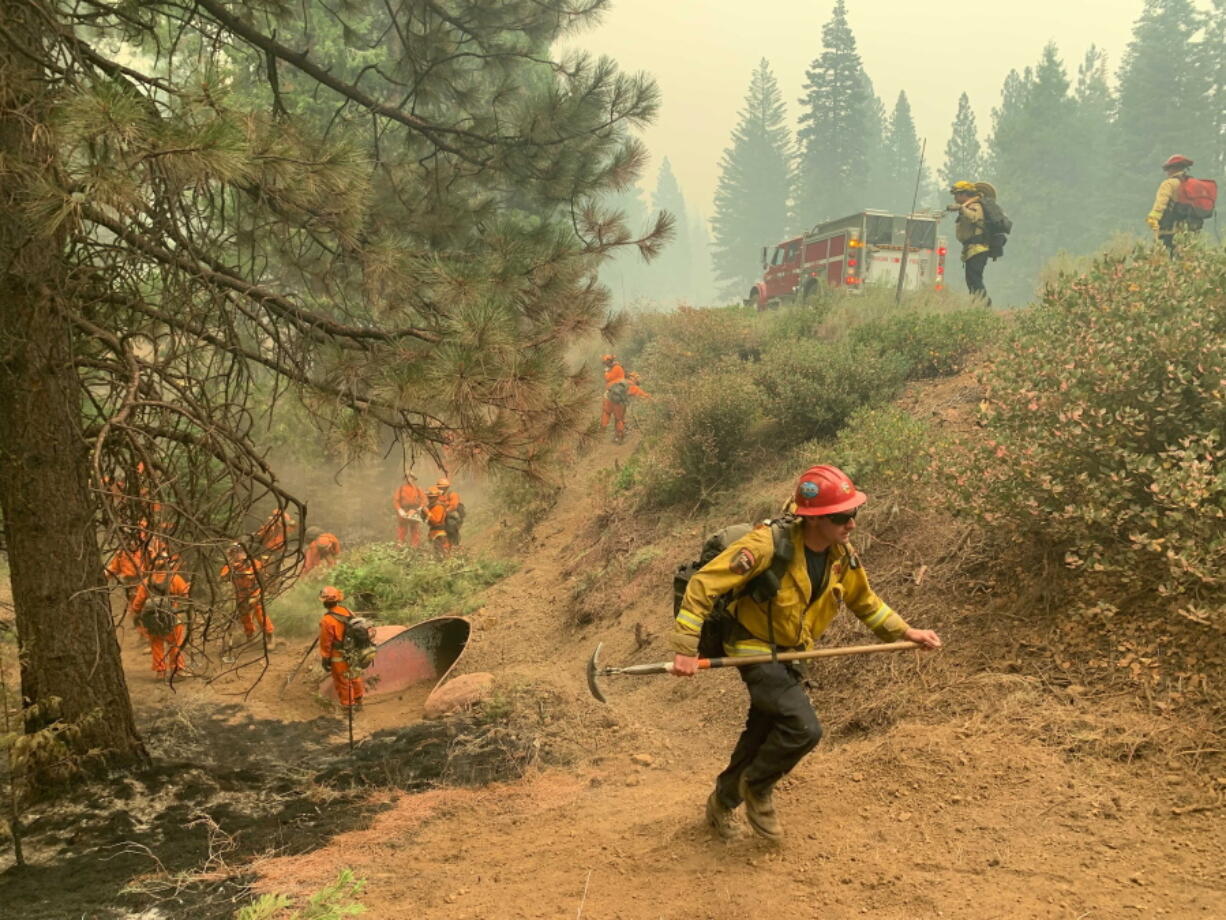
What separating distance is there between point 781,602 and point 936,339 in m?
8.73

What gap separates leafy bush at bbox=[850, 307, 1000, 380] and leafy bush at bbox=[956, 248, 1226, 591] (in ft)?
15.2

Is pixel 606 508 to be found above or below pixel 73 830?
above

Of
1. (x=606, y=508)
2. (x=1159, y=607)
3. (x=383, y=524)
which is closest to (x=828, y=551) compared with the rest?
(x=1159, y=607)

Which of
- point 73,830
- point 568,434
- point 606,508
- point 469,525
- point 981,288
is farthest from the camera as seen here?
point 469,525

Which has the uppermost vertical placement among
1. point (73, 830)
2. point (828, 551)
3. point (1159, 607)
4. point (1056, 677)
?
point (828, 551)

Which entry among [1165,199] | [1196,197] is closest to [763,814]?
[1165,199]

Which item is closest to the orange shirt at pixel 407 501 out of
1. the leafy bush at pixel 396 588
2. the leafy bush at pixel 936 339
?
the leafy bush at pixel 396 588

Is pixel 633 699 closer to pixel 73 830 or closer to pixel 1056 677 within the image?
pixel 1056 677

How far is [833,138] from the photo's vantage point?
2048 inches

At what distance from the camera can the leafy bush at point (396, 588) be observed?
1140 cm

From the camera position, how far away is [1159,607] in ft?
15.3

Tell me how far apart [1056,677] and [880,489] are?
117 inches

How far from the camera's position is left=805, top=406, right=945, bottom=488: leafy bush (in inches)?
286

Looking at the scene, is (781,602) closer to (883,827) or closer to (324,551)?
(883,827)
